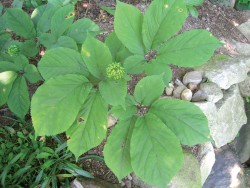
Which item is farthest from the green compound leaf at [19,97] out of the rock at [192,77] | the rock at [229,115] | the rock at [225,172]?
the rock at [225,172]

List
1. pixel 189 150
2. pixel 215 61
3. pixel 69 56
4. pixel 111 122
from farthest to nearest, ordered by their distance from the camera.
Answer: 1. pixel 215 61
2. pixel 189 150
3. pixel 111 122
4. pixel 69 56

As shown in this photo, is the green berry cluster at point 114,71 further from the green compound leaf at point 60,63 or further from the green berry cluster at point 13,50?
the green berry cluster at point 13,50

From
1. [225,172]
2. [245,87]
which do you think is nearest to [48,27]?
[245,87]

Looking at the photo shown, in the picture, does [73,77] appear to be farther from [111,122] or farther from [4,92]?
[111,122]

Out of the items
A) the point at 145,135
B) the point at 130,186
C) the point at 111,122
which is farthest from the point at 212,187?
the point at 145,135

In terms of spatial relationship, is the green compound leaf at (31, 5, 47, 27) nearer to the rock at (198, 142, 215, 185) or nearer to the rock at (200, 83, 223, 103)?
the rock at (200, 83, 223, 103)

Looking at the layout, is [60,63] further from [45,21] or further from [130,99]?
[45,21]
